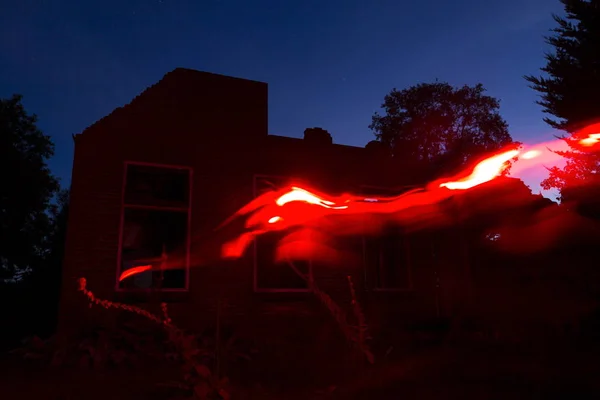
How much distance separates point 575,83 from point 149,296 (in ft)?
57.2

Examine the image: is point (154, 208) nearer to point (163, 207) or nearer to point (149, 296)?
point (163, 207)

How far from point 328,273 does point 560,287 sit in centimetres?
450

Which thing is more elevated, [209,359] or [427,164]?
[427,164]

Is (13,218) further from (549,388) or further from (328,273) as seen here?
(549,388)

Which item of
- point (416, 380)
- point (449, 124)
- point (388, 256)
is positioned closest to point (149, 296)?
point (416, 380)

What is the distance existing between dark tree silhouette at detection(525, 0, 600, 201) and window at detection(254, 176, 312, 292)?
1143 centimetres

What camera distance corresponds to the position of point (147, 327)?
8.02 meters

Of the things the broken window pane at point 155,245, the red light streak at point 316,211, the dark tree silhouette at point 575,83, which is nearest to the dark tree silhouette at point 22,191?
the broken window pane at point 155,245

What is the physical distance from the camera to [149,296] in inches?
327

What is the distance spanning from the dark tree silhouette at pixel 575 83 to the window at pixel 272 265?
11.4 metres

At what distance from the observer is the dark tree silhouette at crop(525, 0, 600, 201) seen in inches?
701

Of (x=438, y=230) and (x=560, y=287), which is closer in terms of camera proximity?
(x=560, y=287)

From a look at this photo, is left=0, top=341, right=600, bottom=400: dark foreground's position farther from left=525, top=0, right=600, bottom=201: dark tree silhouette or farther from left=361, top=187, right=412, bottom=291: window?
left=525, top=0, right=600, bottom=201: dark tree silhouette

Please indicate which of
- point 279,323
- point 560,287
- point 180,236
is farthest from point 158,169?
point 560,287
